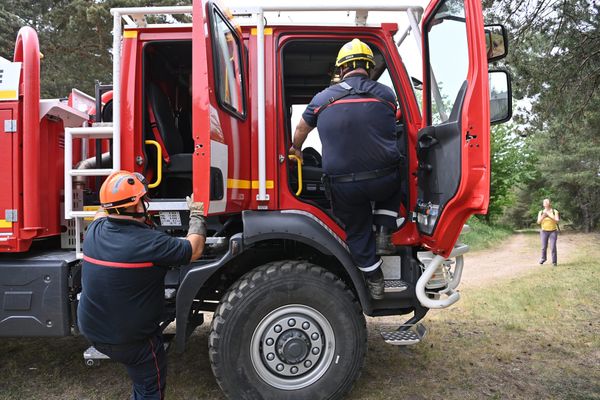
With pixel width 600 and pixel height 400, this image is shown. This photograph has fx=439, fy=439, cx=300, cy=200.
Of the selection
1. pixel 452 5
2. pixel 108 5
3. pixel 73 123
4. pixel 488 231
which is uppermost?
pixel 108 5

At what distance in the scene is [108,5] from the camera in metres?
11.3

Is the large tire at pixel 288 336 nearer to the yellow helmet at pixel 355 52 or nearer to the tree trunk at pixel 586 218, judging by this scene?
the yellow helmet at pixel 355 52

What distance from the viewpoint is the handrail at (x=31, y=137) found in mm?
3102

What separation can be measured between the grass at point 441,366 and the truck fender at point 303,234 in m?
1.03

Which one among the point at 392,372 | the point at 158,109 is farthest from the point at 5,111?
the point at 392,372

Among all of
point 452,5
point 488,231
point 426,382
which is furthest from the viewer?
point 488,231

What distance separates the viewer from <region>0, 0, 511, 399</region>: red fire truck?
9.78 ft

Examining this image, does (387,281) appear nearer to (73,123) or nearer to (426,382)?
(426,382)

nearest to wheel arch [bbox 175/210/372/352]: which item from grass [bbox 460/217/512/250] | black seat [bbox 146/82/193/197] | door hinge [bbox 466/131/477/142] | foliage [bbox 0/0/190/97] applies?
black seat [bbox 146/82/193/197]

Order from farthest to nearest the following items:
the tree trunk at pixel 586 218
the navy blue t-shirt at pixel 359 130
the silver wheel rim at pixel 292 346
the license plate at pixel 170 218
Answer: the tree trunk at pixel 586 218 → the license plate at pixel 170 218 → the silver wheel rim at pixel 292 346 → the navy blue t-shirt at pixel 359 130

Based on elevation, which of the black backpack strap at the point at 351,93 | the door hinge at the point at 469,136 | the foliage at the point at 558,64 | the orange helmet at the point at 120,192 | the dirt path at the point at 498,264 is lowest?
the dirt path at the point at 498,264

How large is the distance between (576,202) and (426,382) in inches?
1082

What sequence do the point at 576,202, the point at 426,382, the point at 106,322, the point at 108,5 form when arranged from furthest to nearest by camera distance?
the point at 576,202
the point at 108,5
the point at 426,382
the point at 106,322

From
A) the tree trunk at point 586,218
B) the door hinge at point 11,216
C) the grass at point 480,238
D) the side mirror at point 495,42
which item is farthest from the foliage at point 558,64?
the tree trunk at point 586,218
